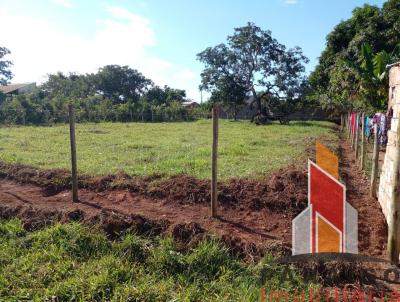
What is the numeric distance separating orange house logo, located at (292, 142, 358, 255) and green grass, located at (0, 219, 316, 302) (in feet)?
2.66

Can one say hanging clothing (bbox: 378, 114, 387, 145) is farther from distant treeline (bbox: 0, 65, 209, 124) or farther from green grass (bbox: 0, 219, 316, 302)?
distant treeline (bbox: 0, 65, 209, 124)

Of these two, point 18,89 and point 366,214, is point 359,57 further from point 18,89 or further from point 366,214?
point 18,89

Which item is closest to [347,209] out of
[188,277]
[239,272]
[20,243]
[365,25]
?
[239,272]

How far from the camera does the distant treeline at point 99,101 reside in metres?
26.1

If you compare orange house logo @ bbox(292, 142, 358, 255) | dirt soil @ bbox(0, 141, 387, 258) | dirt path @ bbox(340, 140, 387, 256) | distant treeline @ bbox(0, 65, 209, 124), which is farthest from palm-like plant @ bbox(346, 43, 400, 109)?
distant treeline @ bbox(0, 65, 209, 124)

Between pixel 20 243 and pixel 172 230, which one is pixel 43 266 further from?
pixel 172 230

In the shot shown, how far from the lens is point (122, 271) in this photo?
330cm

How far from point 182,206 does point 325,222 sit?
2040 mm

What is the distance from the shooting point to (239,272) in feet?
11.1

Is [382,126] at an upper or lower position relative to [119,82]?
lower

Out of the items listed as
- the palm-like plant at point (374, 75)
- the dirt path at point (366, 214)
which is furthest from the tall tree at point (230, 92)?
the dirt path at point (366, 214)

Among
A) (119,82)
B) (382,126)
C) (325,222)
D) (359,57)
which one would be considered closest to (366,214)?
(325,222)

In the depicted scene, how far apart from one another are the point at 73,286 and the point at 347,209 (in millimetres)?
4104

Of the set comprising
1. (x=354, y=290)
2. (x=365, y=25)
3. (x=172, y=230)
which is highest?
(x=365, y=25)
